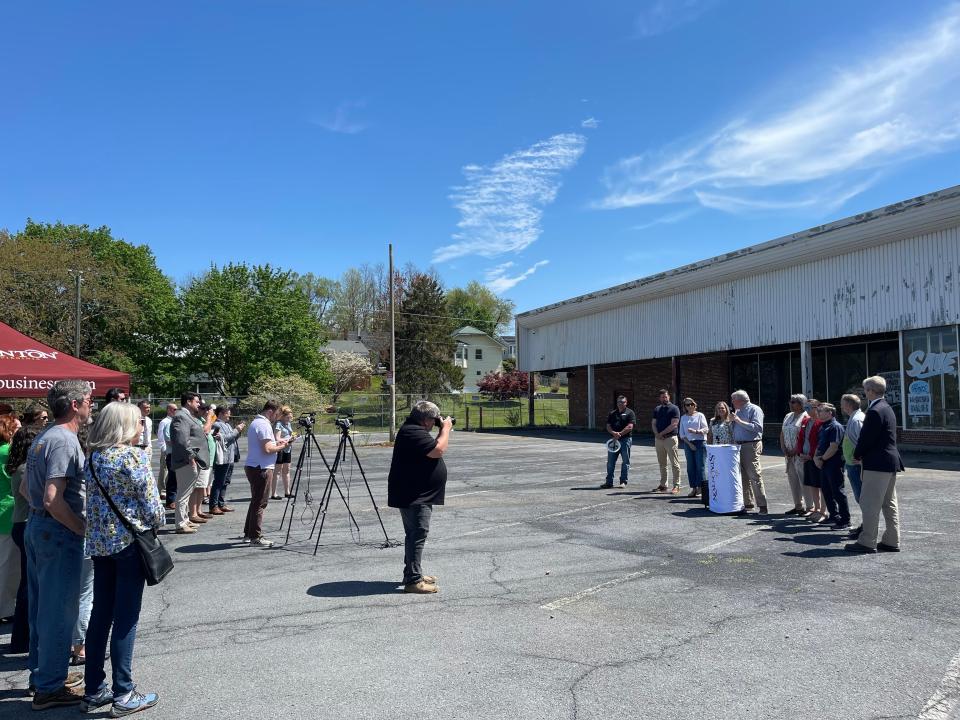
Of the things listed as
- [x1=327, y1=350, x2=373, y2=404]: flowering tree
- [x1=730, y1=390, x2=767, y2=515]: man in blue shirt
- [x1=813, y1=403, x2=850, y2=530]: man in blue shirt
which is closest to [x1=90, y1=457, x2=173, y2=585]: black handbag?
[x1=813, y1=403, x2=850, y2=530]: man in blue shirt

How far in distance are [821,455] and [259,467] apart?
736cm

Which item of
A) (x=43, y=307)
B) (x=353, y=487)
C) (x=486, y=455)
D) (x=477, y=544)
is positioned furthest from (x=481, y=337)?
(x=477, y=544)

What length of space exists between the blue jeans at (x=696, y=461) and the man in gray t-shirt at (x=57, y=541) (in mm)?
9597

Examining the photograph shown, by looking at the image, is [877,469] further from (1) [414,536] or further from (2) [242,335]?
(2) [242,335]

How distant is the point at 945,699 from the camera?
419cm

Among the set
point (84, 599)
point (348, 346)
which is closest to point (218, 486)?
point (84, 599)

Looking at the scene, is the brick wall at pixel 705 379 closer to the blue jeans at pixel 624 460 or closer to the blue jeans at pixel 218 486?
the blue jeans at pixel 624 460

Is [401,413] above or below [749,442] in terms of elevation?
below

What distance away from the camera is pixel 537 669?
473 centimetres

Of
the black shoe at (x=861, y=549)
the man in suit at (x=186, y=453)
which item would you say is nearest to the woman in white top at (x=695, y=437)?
the black shoe at (x=861, y=549)

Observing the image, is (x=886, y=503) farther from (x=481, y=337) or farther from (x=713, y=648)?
(x=481, y=337)

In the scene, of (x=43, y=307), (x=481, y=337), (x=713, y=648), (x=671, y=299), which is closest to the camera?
(x=713, y=648)

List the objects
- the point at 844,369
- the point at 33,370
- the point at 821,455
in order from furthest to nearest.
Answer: the point at 844,369 < the point at 33,370 < the point at 821,455

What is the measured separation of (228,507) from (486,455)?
12103mm
